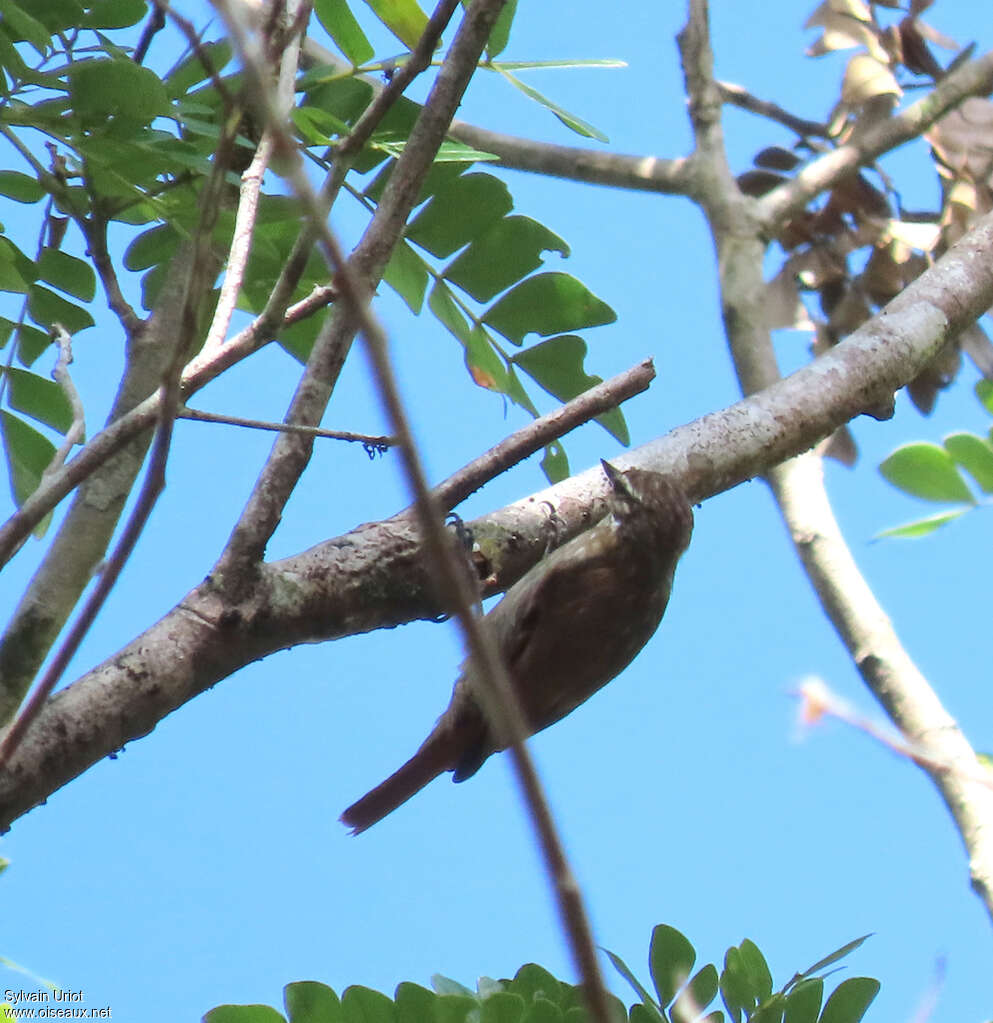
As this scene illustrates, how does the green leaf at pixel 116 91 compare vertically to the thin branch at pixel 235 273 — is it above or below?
above

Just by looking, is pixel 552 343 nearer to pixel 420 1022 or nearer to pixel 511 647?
pixel 511 647

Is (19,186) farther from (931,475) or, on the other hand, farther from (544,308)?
(931,475)

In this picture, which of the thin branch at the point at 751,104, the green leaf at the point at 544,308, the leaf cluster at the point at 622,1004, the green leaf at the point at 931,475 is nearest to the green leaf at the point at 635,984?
the leaf cluster at the point at 622,1004

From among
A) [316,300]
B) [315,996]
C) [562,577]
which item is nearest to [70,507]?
[316,300]

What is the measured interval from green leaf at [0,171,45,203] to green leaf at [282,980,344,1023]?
49.9 inches

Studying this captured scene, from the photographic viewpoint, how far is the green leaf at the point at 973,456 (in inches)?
122

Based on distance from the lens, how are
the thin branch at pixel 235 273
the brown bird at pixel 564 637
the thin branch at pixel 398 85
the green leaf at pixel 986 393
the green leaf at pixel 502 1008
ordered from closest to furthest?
the thin branch at pixel 235 273 < the thin branch at pixel 398 85 < the green leaf at pixel 502 1008 < the brown bird at pixel 564 637 < the green leaf at pixel 986 393

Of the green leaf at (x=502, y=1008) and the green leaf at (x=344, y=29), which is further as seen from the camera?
the green leaf at (x=344, y=29)

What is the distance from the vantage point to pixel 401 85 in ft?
4.86

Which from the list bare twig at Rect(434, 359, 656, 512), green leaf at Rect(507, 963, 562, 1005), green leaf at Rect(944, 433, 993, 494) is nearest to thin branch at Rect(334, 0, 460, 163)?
bare twig at Rect(434, 359, 656, 512)

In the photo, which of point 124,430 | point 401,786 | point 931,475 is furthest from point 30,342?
point 931,475

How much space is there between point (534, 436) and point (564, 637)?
969 millimetres

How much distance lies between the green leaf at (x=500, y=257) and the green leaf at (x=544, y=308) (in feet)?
0.10

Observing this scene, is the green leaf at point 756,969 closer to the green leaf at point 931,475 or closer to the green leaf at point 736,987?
the green leaf at point 736,987
